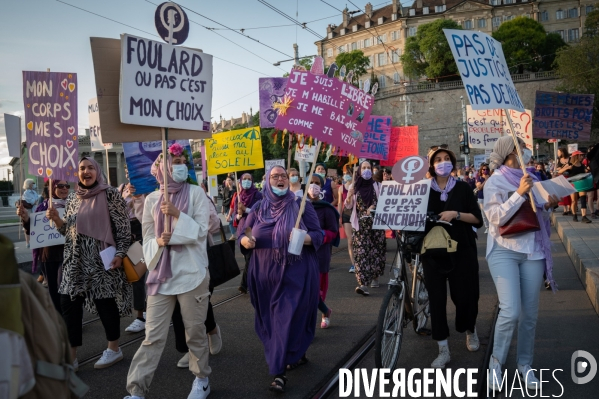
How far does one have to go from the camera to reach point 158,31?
4977 millimetres

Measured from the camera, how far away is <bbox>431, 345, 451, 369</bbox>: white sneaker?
4.91m

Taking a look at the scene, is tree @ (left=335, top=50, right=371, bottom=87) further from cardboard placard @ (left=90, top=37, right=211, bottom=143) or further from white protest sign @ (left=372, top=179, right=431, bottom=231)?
cardboard placard @ (left=90, top=37, right=211, bottom=143)

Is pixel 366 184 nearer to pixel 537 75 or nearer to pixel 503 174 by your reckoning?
pixel 503 174

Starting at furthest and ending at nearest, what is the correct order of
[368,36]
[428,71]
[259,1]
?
[368,36] < [428,71] < [259,1]

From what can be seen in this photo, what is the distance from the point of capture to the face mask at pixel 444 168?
17.4ft

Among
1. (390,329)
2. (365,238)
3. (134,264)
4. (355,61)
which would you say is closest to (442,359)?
(390,329)

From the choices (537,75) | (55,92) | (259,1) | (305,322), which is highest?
(537,75)

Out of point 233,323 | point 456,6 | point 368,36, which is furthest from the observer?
point 368,36

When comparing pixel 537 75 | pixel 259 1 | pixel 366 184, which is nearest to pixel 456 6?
pixel 537 75

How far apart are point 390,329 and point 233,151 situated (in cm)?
658

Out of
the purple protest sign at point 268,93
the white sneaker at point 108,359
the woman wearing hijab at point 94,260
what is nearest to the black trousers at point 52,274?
the woman wearing hijab at point 94,260

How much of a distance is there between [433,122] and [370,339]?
2634 inches

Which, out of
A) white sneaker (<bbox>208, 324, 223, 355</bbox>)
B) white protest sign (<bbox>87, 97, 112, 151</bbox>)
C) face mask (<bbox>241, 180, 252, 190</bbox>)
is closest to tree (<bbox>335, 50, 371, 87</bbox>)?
face mask (<bbox>241, 180, 252, 190</bbox>)

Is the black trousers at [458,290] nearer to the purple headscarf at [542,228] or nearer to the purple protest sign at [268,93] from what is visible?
the purple headscarf at [542,228]
